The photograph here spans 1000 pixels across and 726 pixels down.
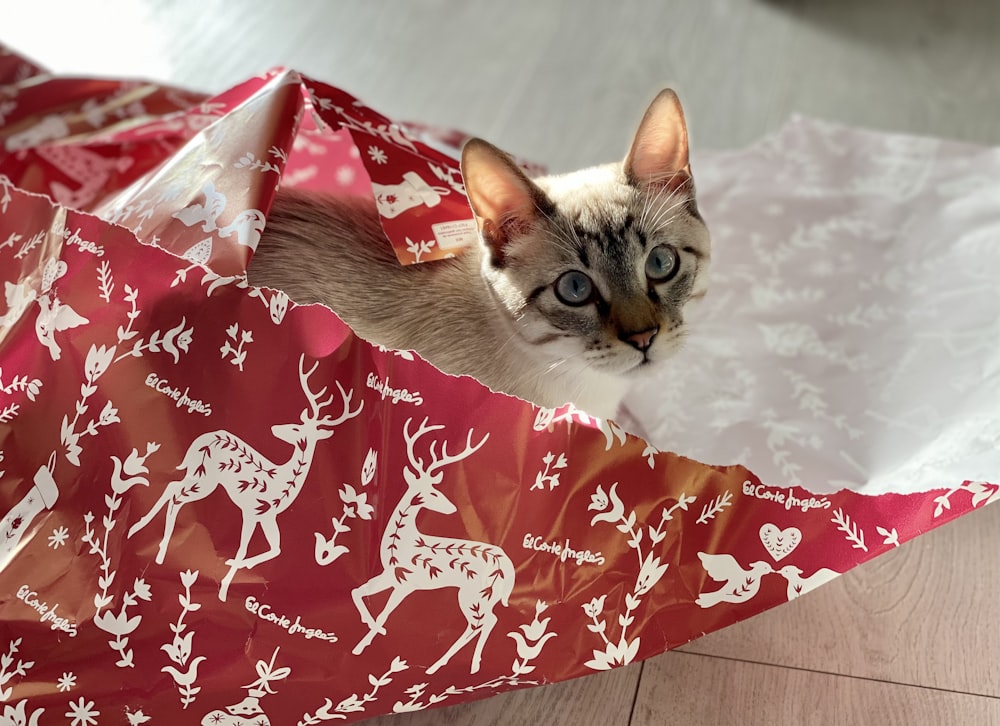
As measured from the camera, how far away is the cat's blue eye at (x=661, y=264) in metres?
1.02

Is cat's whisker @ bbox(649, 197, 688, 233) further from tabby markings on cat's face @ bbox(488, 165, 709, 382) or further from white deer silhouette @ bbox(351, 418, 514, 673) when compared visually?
white deer silhouette @ bbox(351, 418, 514, 673)

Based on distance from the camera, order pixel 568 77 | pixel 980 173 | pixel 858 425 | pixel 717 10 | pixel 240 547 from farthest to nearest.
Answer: pixel 717 10
pixel 568 77
pixel 980 173
pixel 858 425
pixel 240 547

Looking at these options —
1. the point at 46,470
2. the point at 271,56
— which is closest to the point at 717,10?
the point at 271,56

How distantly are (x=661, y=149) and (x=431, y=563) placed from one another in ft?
1.62

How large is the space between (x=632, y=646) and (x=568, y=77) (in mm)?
1304

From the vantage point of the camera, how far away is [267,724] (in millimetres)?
899

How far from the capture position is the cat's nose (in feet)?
3.22

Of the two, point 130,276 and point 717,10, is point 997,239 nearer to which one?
point 717,10

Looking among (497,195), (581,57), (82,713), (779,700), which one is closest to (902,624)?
(779,700)

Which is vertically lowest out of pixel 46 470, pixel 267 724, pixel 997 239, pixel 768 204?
pixel 267 724

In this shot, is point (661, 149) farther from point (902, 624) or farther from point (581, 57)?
point (581, 57)

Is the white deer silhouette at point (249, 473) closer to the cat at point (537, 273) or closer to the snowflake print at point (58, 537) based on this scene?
the snowflake print at point (58, 537)

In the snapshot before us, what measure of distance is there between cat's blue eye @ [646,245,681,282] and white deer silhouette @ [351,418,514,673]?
29 cm

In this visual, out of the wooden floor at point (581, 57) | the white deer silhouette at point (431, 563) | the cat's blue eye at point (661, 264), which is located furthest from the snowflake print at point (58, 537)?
the wooden floor at point (581, 57)
